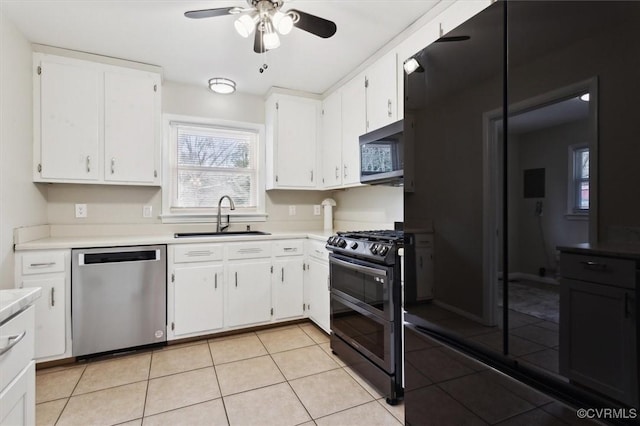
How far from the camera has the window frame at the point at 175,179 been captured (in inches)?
126

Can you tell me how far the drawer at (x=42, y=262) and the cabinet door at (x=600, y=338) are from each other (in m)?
2.94

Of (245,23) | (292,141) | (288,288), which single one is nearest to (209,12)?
(245,23)

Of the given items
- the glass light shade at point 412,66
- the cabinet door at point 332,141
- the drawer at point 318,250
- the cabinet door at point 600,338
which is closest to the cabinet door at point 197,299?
the drawer at point 318,250

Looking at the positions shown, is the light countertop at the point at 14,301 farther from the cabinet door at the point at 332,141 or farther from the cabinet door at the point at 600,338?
the cabinet door at the point at 332,141

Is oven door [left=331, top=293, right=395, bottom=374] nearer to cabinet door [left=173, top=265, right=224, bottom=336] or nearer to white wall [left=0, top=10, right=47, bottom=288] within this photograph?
cabinet door [left=173, top=265, right=224, bottom=336]

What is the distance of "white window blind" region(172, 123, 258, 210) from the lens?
332cm

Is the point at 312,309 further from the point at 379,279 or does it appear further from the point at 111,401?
the point at 111,401

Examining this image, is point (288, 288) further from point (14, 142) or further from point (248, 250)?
point (14, 142)

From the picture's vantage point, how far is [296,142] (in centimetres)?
347

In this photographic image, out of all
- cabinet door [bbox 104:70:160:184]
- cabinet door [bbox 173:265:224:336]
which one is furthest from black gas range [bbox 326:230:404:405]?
cabinet door [bbox 104:70:160:184]

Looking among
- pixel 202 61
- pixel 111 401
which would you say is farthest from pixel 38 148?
pixel 111 401

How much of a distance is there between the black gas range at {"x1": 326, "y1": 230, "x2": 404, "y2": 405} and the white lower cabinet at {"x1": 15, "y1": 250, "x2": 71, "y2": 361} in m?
1.99

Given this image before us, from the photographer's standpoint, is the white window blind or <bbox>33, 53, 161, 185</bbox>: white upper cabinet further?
the white window blind

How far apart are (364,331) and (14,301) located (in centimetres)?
177
